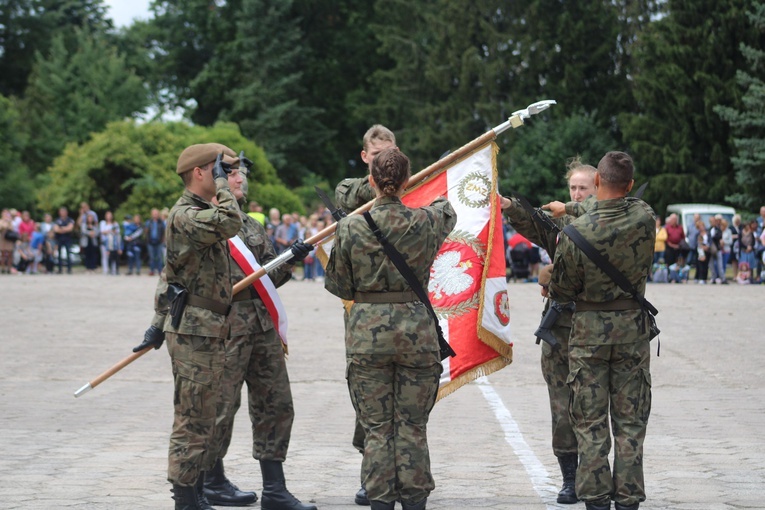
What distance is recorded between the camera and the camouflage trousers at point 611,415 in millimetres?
6398

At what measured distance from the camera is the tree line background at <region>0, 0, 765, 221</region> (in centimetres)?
4056

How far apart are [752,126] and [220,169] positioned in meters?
31.9

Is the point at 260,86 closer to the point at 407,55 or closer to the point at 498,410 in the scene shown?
the point at 407,55

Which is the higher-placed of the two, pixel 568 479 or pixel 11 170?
pixel 11 170

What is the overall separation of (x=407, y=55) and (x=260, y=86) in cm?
751

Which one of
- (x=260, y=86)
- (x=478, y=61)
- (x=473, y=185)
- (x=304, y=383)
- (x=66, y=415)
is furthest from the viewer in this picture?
(x=260, y=86)

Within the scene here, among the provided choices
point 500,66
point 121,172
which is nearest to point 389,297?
point 121,172

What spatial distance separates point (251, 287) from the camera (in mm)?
7293

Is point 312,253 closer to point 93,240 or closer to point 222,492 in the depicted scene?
point 93,240

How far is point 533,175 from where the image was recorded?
44719 mm

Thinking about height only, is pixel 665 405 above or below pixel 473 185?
below

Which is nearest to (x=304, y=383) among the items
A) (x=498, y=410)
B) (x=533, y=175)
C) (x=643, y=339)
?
(x=498, y=410)

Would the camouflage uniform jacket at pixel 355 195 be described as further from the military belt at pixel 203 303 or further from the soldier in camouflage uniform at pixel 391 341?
the military belt at pixel 203 303

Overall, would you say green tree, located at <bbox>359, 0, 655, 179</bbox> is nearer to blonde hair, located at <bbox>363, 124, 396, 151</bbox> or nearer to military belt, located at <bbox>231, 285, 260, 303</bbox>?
blonde hair, located at <bbox>363, 124, 396, 151</bbox>
